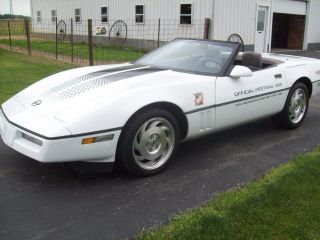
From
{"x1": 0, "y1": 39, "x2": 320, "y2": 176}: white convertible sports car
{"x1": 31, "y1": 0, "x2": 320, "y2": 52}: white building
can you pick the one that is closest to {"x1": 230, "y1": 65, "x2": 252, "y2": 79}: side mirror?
{"x1": 0, "y1": 39, "x2": 320, "y2": 176}: white convertible sports car

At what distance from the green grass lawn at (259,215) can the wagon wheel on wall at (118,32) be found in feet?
60.8

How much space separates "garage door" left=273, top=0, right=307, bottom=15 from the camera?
62.8ft

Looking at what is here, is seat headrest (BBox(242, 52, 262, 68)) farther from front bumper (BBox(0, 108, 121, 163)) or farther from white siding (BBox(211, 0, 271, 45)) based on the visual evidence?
white siding (BBox(211, 0, 271, 45))

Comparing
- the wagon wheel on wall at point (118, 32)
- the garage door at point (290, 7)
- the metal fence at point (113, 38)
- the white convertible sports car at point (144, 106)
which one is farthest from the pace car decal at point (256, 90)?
the wagon wheel on wall at point (118, 32)

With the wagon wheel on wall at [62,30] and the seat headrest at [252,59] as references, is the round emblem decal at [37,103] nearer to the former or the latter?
the seat headrest at [252,59]

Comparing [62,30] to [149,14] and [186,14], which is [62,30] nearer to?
[149,14]

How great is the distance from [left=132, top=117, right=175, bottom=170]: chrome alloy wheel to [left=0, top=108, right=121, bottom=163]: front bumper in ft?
0.92

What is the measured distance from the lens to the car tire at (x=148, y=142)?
148 inches

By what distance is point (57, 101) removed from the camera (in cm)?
388

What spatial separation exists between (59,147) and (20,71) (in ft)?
26.1

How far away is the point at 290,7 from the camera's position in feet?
66.3

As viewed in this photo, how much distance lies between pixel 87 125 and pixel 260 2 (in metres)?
16.0

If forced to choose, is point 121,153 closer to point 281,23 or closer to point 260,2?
point 260,2

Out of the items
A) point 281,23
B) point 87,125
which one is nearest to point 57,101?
point 87,125
